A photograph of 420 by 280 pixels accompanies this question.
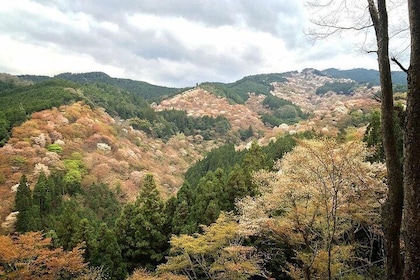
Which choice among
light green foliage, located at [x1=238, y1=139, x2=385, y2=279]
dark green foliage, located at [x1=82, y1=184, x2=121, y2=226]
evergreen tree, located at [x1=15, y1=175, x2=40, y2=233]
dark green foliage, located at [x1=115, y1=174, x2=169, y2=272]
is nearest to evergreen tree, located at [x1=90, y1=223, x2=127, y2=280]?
dark green foliage, located at [x1=115, y1=174, x2=169, y2=272]

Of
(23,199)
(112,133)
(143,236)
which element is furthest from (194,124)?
(143,236)

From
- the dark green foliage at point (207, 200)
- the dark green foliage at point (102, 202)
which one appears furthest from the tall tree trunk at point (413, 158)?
the dark green foliage at point (102, 202)

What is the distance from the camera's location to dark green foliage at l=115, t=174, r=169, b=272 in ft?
70.3

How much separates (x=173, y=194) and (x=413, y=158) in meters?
38.4

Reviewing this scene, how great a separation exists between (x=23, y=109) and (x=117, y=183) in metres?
16.1

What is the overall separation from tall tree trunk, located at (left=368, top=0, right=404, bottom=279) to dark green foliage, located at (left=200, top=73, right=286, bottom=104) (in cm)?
12168

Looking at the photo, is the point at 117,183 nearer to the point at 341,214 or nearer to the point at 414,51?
the point at 341,214

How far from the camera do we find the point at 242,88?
162 meters

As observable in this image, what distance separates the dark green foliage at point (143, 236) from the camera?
21438 mm

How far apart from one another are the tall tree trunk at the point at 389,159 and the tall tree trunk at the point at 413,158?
55 centimetres

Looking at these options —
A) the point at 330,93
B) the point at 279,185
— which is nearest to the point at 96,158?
the point at 279,185

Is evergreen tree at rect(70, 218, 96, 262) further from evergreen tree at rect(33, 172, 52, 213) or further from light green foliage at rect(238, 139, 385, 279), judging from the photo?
light green foliage at rect(238, 139, 385, 279)

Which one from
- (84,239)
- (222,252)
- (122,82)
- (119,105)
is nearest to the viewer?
(222,252)

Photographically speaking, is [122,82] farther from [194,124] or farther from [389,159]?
[389,159]
